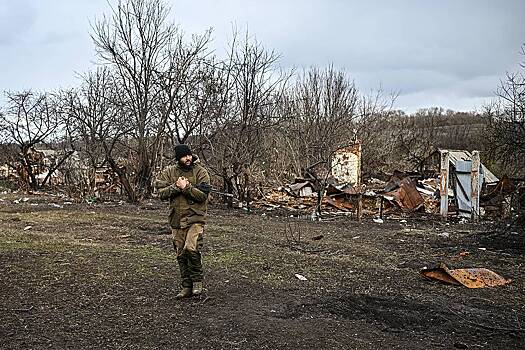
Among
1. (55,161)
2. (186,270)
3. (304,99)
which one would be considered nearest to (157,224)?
(186,270)

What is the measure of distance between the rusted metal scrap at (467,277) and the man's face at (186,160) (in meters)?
3.57

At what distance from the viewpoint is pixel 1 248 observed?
29.0 ft

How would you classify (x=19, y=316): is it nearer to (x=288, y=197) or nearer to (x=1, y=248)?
(x=1, y=248)

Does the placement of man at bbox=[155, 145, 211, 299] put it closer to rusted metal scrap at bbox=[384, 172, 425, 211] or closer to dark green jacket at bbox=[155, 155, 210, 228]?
dark green jacket at bbox=[155, 155, 210, 228]

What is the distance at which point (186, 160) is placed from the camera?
6195mm

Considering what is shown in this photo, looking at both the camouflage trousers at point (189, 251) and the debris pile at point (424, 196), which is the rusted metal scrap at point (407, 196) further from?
the camouflage trousers at point (189, 251)

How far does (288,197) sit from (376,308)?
1331 centimetres

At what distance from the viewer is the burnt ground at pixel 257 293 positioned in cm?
488

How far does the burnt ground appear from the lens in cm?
488

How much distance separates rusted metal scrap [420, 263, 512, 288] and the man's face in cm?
357

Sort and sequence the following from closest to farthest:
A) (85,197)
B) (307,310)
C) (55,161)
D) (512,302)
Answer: (307,310) < (512,302) < (85,197) < (55,161)

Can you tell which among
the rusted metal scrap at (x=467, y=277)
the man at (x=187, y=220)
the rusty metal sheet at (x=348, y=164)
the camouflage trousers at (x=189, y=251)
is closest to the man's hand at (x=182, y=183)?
the man at (x=187, y=220)

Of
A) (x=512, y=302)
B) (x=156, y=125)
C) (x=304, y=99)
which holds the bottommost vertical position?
(x=512, y=302)

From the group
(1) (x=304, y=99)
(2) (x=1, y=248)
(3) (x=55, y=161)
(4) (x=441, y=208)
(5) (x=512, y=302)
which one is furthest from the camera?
(1) (x=304, y=99)
